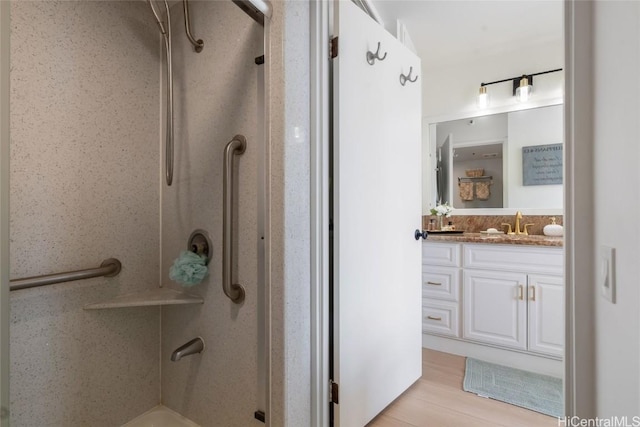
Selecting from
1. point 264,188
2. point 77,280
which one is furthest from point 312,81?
point 77,280

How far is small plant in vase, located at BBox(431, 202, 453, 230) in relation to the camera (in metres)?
2.80

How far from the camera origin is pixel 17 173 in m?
1.19

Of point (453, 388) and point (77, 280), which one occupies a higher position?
point (77, 280)

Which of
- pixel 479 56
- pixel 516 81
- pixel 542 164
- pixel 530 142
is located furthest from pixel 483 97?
pixel 542 164

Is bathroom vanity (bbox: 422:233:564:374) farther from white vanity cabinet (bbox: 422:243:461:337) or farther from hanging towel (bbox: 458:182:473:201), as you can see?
hanging towel (bbox: 458:182:473:201)

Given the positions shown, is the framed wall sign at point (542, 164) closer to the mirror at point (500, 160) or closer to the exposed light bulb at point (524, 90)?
the mirror at point (500, 160)

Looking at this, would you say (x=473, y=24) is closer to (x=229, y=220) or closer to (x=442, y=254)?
(x=442, y=254)

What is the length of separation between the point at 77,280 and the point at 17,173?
1.61ft

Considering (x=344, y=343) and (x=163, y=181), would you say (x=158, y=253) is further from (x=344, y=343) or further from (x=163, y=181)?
(x=344, y=343)

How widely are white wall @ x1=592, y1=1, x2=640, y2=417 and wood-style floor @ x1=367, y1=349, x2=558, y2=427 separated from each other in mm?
1099

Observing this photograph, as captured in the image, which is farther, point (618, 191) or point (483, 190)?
→ point (483, 190)

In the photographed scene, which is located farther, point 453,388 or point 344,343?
point 453,388

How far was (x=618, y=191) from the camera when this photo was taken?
1.89 ft

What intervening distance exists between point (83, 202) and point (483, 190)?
290cm
